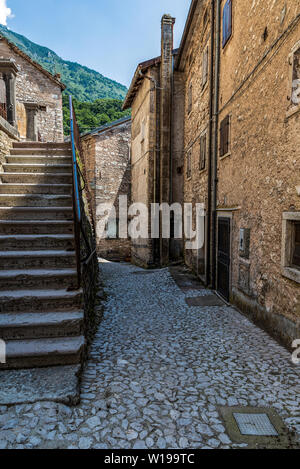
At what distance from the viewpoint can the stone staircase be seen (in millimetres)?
3061

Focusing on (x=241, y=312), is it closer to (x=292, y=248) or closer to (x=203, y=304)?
(x=203, y=304)

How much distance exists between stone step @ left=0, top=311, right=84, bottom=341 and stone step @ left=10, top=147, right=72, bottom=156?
4.27m

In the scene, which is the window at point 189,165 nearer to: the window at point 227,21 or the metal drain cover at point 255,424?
the window at point 227,21

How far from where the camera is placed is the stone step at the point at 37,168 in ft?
18.9

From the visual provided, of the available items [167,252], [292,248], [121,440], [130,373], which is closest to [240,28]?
[292,248]

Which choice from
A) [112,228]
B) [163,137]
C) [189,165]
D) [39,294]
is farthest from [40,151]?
[112,228]

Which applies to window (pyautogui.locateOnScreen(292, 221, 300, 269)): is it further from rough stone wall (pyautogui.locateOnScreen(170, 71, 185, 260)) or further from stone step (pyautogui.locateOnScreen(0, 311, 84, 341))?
rough stone wall (pyautogui.locateOnScreen(170, 71, 185, 260))

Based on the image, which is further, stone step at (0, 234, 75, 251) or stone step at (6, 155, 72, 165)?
stone step at (6, 155, 72, 165)

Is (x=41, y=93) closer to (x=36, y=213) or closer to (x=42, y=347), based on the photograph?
(x=36, y=213)

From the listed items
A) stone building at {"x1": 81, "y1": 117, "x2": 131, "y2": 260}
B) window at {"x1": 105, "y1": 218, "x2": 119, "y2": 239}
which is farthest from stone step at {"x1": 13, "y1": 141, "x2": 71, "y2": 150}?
window at {"x1": 105, "y1": 218, "x2": 119, "y2": 239}

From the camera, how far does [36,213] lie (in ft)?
15.9

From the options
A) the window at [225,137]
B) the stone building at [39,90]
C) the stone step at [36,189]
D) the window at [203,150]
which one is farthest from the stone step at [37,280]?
the stone building at [39,90]

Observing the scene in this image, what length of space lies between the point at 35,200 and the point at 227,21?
19.1ft

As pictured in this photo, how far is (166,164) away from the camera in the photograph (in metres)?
11.7
